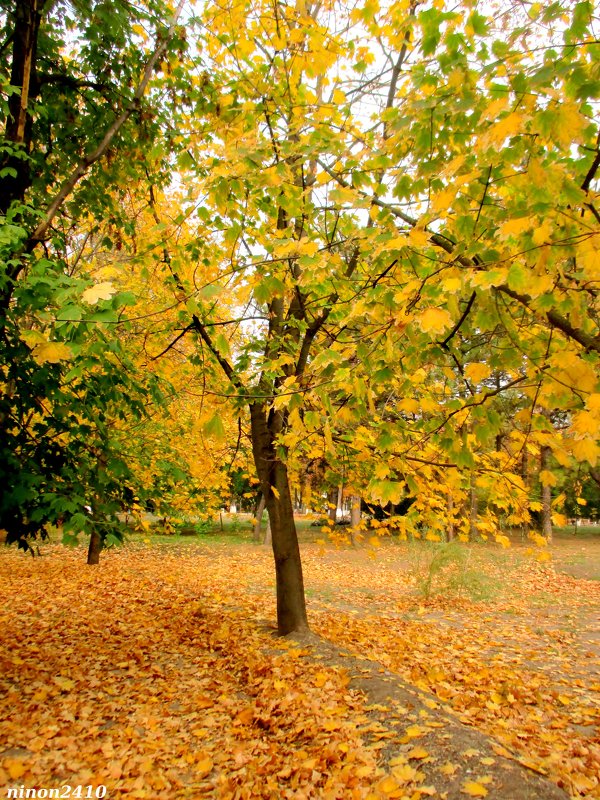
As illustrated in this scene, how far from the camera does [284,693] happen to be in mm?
4121

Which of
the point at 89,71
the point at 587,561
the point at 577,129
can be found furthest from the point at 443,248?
the point at 587,561

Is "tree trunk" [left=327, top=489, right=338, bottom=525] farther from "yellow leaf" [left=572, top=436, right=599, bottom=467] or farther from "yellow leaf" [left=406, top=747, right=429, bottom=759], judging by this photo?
"yellow leaf" [left=572, top=436, right=599, bottom=467]

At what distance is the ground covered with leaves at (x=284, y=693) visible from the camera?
3008 millimetres

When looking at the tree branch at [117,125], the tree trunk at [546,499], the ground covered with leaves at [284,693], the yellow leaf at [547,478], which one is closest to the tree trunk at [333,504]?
the ground covered with leaves at [284,693]

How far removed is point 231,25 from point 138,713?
6.18 m

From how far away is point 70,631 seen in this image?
6.50m

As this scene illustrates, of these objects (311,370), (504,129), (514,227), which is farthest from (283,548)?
(504,129)

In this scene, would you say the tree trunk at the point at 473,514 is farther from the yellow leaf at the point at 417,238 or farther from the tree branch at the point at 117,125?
the tree branch at the point at 117,125

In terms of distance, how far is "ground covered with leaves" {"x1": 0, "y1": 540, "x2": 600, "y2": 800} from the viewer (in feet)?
9.87

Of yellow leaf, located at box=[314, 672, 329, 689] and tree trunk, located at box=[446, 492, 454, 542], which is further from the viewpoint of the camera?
tree trunk, located at box=[446, 492, 454, 542]

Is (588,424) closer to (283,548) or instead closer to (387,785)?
(387,785)

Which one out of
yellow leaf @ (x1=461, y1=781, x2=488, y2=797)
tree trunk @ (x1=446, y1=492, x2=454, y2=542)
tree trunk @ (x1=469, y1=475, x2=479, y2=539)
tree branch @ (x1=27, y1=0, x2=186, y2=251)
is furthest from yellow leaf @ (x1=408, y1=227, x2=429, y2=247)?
tree branch @ (x1=27, y1=0, x2=186, y2=251)

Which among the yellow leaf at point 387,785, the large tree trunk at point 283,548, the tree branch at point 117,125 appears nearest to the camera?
the yellow leaf at point 387,785

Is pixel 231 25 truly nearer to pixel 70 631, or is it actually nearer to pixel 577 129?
pixel 577 129
